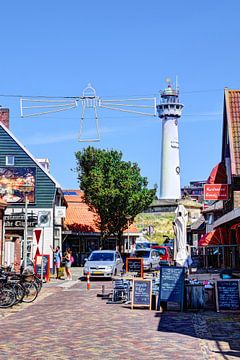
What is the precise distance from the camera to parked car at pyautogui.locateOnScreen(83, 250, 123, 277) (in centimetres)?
3203

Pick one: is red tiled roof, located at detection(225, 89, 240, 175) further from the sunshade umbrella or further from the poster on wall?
the poster on wall

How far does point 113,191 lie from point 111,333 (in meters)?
36.9

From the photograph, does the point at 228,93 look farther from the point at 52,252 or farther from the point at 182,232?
the point at 52,252

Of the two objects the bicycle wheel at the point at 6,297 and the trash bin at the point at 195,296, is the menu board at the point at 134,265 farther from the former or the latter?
the bicycle wheel at the point at 6,297

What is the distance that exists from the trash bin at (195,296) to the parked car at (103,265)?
1410 centimetres

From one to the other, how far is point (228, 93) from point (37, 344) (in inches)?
782

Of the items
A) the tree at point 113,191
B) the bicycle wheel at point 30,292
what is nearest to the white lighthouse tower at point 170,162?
the tree at point 113,191

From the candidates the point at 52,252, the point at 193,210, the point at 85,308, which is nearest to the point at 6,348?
the point at 85,308

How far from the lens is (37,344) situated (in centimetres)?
1191

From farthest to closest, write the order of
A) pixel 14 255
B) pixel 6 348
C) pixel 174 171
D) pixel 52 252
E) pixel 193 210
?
Result: pixel 193 210, pixel 174 171, pixel 52 252, pixel 14 255, pixel 6 348

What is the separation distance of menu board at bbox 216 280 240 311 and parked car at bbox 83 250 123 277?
14913mm

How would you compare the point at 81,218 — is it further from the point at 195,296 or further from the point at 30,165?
the point at 195,296

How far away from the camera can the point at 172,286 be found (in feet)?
59.0

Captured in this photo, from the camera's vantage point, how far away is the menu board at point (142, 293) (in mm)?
18422
